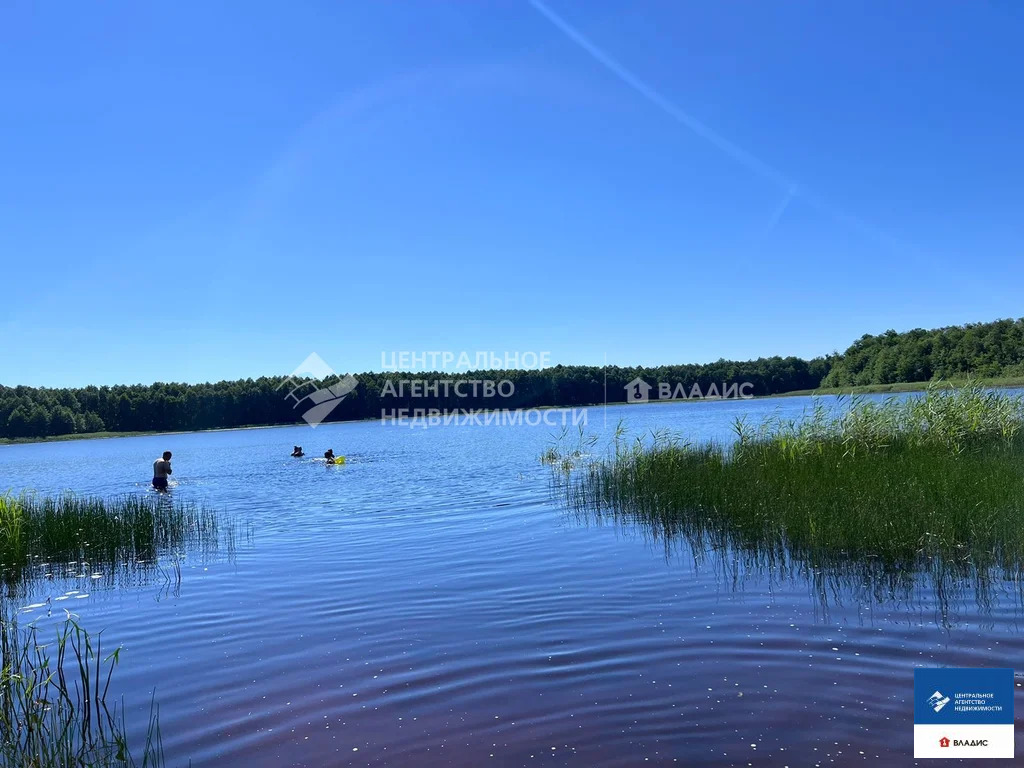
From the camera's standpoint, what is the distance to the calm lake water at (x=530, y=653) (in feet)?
17.3

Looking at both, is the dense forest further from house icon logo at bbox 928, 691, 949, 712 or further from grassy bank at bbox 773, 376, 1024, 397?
house icon logo at bbox 928, 691, 949, 712

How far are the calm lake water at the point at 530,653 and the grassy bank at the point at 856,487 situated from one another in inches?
41.6

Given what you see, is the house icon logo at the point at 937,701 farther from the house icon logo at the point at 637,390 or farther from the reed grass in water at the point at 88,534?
the house icon logo at the point at 637,390

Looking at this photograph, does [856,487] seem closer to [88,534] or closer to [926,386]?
[926,386]

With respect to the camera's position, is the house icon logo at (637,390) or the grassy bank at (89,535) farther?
the house icon logo at (637,390)

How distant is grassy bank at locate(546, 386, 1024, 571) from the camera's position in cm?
959

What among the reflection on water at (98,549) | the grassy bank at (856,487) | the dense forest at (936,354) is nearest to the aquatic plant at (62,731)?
the reflection on water at (98,549)

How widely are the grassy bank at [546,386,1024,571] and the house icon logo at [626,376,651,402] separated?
99765 millimetres

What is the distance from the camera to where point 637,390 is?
121 metres

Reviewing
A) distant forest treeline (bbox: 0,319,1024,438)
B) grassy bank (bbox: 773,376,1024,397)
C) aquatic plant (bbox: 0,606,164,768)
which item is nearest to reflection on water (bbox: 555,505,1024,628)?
aquatic plant (bbox: 0,606,164,768)

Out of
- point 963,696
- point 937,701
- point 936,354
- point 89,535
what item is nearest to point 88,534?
point 89,535

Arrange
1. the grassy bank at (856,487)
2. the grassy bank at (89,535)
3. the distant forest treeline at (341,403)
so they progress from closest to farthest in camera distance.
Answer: the grassy bank at (856,487)
the grassy bank at (89,535)
the distant forest treeline at (341,403)

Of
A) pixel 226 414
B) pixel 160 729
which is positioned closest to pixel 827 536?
pixel 160 729

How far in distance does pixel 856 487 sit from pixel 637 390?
110021 mm
